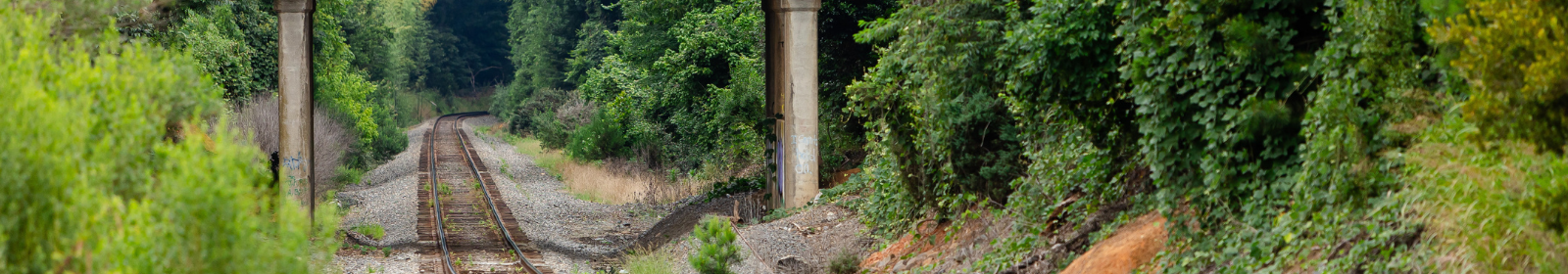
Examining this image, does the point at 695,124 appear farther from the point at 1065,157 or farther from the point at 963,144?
the point at 1065,157

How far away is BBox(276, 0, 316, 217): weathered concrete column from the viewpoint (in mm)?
14117

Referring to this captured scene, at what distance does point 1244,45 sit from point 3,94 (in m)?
5.48

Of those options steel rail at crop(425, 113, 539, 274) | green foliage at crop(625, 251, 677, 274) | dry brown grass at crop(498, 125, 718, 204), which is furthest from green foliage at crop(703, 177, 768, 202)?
green foliage at crop(625, 251, 677, 274)

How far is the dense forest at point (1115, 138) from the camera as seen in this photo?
3.68 meters

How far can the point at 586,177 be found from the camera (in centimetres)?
2677

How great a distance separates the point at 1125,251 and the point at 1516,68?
3.33 meters

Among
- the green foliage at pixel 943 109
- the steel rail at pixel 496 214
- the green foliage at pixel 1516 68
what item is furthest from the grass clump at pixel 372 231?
the green foliage at pixel 1516 68

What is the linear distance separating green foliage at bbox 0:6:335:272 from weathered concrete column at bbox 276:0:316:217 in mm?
10430

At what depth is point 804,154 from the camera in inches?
585

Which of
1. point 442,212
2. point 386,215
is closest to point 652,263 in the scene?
point 442,212

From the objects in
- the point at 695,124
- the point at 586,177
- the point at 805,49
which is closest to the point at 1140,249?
the point at 805,49

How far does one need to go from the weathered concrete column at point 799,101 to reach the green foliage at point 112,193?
1064 centimetres

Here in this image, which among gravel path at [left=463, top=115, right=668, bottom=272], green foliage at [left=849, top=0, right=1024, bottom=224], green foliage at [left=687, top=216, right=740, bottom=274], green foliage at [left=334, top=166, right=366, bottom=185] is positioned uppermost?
green foliage at [left=849, top=0, right=1024, bottom=224]

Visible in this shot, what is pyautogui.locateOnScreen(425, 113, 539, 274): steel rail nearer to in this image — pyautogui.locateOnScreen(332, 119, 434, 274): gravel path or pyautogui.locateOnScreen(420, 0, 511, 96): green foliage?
pyautogui.locateOnScreen(332, 119, 434, 274): gravel path
